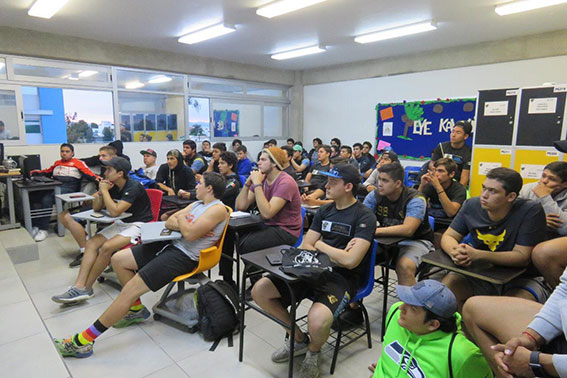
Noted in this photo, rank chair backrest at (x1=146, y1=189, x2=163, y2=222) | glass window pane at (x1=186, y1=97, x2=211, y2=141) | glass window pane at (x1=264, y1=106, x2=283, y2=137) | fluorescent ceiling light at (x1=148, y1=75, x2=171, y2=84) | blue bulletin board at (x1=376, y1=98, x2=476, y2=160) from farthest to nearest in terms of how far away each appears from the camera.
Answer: glass window pane at (x1=264, y1=106, x2=283, y2=137), glass window pane at (x1=186, y1=97, x2=211, y2=141), fluorescent ceiling light at (x1=148, y1=75, x2=171, y2=84), blue bulletin board at (x1=376, y1=98, x2=476, y2=160), chair backrest at (x1=146, y1=189, x2=163, y2=222)

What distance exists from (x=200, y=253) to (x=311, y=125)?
7956 millimetres

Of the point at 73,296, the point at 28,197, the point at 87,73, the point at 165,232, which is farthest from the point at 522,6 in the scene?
the point at 87,73

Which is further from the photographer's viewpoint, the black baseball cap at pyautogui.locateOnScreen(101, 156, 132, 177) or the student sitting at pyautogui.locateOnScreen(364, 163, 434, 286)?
the black baseball cap at pyautogui.locateOnScreen(101, 156, 132, 177)

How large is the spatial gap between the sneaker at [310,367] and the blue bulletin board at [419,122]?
6279 mm

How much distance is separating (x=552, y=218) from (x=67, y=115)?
7.29 meters

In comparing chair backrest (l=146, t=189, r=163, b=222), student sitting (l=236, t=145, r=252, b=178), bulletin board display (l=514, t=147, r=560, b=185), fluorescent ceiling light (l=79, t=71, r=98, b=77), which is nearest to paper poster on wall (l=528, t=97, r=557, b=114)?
bulletin board display (l=514, t=147, r=560, b=185)

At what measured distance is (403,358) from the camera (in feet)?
4.52

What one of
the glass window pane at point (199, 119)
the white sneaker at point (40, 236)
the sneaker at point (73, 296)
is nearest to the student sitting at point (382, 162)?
the sneaker at point (73, 296)

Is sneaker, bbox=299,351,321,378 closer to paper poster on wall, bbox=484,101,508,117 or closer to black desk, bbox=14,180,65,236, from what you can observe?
paper poster on wall, bbox=484,101,508,117

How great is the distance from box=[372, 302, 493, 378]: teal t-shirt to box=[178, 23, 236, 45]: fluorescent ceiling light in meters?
5.28

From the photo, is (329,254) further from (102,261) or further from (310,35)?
(310,35)

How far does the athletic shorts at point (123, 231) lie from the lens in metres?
2.94

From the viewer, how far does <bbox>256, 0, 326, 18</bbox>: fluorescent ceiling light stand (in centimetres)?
434

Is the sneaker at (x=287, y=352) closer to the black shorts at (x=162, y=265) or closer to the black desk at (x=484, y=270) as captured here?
the black shorts at (x=162, y=265)
